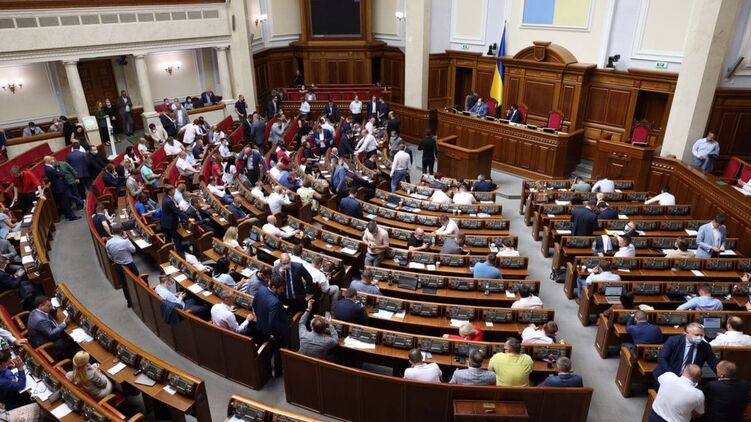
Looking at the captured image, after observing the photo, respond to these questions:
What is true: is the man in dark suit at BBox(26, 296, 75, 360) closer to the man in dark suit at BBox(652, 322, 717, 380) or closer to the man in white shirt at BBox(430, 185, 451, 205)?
the man in white shirt at BBox(430, 185, 451, 205)

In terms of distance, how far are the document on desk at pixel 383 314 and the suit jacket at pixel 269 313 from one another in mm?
1237

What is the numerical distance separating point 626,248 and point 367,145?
767 centimetres

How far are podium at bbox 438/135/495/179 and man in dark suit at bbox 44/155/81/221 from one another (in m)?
9.42

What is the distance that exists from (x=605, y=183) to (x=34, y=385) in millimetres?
10875

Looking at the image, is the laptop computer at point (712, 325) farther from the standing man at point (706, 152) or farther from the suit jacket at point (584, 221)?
the standing man at point (706, 152)

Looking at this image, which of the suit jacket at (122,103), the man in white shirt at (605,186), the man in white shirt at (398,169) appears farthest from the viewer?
the suit jacket at (122,103)

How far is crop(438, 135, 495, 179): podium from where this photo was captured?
44.6 ft

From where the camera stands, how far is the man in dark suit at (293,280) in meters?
6.86

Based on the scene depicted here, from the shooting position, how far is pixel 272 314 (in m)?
6.27

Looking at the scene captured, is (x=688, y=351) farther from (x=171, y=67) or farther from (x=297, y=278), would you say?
(x=171, y=67)

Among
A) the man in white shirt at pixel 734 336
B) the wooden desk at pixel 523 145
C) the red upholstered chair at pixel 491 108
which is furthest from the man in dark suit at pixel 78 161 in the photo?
the man in white shirt at pixel 734 336

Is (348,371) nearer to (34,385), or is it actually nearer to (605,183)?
(34,385)

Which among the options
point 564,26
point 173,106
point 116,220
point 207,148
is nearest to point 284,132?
point 207,148

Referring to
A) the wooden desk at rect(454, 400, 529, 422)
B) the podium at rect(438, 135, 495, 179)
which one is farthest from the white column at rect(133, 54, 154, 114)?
the wooden desk at rect(454, 400, 529, 422)
